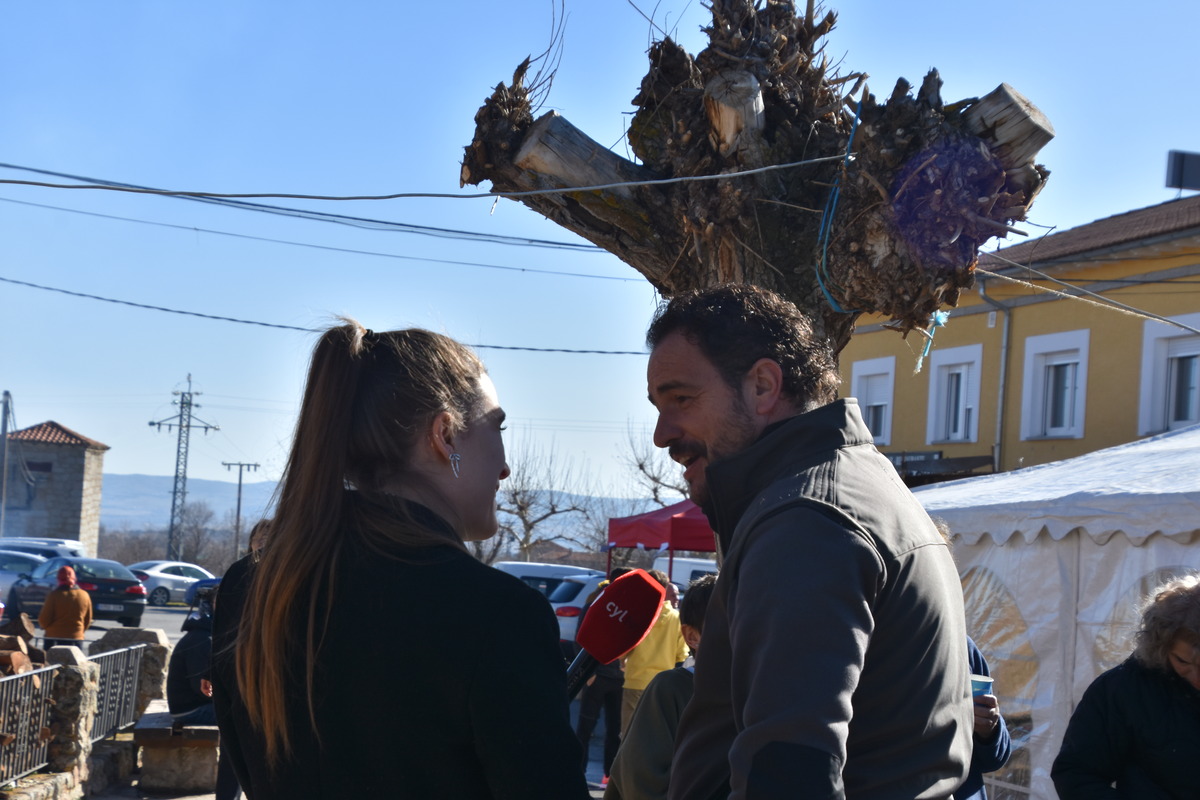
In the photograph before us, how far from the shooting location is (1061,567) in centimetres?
703

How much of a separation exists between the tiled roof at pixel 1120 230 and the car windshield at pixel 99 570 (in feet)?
66.9

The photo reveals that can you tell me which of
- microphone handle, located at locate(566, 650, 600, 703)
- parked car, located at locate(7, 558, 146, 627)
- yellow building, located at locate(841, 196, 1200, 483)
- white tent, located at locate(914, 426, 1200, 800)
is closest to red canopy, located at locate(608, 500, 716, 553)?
white tent, located at locate(914, 426, 1200, 800)

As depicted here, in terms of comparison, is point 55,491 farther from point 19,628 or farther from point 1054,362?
point 1054,362

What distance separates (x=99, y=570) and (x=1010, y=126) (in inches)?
1007

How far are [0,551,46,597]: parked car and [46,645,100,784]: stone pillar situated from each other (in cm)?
2052

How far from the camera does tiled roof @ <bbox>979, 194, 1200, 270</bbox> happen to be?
15797 millimetres

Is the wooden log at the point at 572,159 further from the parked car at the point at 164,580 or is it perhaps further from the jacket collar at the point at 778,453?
the parked car at the point at 164,580

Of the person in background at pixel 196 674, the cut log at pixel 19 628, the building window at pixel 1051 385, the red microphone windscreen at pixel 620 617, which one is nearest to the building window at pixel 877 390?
the building window at pixel 1051 385

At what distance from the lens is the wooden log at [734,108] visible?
12.9ft

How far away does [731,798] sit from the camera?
144cm

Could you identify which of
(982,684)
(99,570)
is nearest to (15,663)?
(982,684)

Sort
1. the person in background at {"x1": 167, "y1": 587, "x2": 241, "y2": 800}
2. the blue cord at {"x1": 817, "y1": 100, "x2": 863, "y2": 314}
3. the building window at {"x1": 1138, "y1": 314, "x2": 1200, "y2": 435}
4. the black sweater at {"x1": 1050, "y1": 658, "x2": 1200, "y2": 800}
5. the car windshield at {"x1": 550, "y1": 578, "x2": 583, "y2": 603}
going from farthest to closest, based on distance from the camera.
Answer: the car windshield at {"x1": 550, "y1": 578, "x2": 583, "y2": 603} → the building window at {"x1": 1138, "y1": 314, "x2": 1200, "y2": 435} → the person in background at {"x1": 167, "y1": 587, "x2": 241, "y2": 800} → the blue cord at {"x1": 817, "y1": 100, "x2": 863, "y2": 314} → the black sweater at {"x1": 1050, "y1": 658, "x2": 1200, "y2": 800}

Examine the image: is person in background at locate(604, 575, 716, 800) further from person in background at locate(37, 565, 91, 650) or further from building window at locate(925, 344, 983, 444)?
building window at locate(925, 344, 983, 444)

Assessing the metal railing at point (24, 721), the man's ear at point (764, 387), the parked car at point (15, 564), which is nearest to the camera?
the man's ear at point (764, 387)
